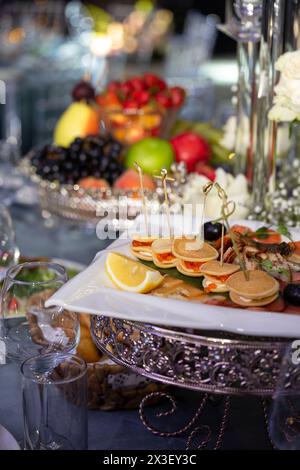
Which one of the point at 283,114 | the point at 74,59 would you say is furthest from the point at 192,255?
the point at 74,59

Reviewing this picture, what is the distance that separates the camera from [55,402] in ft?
2.44

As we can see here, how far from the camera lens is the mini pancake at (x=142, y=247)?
942 mm

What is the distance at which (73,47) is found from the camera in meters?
4.55

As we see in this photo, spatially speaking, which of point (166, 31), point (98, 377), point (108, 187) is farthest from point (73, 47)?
point (98, 377)

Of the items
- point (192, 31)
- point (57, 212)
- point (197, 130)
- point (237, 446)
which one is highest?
point (192, 31)

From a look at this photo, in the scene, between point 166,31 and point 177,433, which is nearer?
point 177,433

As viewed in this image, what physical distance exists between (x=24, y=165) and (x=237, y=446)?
103cm

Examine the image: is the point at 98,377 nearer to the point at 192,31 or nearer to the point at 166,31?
the point at 192,31

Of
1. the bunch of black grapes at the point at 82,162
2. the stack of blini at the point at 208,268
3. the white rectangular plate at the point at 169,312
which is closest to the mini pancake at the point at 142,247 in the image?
the stack of blini at the point at 208,268

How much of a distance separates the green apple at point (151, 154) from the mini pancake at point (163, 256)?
66 centimetres

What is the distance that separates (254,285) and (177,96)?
42.5 inches

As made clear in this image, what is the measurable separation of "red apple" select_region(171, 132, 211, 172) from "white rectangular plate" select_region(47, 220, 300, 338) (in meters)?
0.86

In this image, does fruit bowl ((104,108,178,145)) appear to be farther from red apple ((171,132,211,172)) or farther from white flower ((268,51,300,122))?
white flower ((268,51,300,122))

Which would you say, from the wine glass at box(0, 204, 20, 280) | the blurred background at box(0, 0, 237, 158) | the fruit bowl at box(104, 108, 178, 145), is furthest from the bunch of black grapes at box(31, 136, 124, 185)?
the blurred background at box(0, 0, 237, 158)
